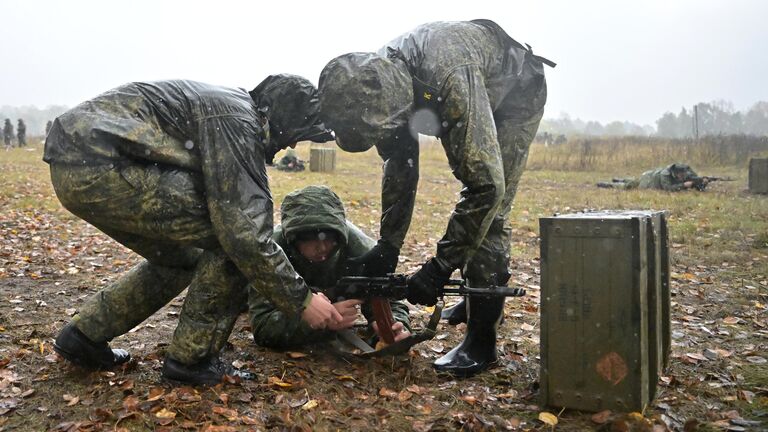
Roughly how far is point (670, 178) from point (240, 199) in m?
15.0

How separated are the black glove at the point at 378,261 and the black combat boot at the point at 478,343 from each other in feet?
1.89

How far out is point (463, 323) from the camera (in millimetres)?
4707

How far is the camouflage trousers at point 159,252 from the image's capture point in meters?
2.93

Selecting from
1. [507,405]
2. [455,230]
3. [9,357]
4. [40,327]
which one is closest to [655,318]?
[507,405]

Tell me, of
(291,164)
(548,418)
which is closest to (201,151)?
(548,418)

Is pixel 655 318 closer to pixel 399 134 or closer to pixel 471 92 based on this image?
pixel 471 92

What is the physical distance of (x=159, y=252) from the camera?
3352mm

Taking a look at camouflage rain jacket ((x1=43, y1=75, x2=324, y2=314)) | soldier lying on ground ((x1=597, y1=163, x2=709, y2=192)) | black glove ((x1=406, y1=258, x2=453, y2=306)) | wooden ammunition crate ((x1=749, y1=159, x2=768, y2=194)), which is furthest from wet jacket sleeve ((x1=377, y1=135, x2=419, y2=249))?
wooden ammunition crate ((x1=749, y1=159, x2=768, y2=194))

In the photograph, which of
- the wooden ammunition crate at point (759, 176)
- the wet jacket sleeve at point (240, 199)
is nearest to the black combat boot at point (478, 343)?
the wet jacket sleeve at point (240, 199)

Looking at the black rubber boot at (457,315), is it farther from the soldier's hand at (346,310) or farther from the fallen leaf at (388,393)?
the fallen leaf at (388,393)

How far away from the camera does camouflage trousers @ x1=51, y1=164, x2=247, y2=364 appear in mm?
2926

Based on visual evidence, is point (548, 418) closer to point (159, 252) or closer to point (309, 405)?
point (309, 405)

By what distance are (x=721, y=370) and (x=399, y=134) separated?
2461 mm

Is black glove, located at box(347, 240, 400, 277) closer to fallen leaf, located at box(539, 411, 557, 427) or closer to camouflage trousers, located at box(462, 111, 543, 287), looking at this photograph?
camouflage trousers, located at box(462, 111, 543, 287)
